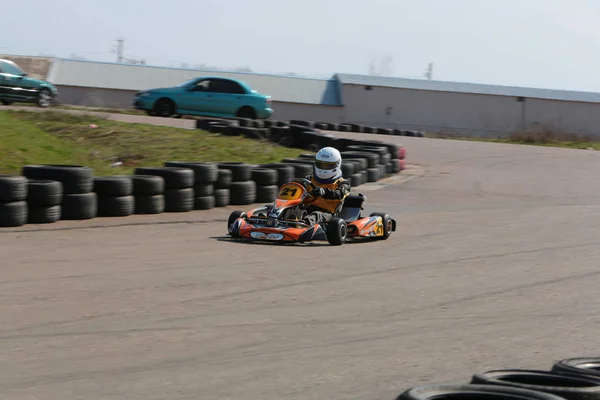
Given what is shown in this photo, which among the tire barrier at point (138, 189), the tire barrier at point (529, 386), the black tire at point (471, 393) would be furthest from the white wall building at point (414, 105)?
the black tire at point (471, 393)

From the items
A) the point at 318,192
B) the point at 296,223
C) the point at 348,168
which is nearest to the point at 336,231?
the point at 296,223

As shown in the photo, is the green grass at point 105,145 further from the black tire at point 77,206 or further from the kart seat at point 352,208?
the kart seat at point 352,208

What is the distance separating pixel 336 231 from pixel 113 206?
269 cm

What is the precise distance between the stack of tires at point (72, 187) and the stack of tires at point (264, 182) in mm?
2699

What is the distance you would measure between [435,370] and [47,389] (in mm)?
1829

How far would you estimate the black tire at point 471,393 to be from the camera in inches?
140

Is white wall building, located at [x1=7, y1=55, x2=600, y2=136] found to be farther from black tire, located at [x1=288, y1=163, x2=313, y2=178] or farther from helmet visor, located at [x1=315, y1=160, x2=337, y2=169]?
helmet visor, located at [x1=315, y1=160, x2=337, y2=169]

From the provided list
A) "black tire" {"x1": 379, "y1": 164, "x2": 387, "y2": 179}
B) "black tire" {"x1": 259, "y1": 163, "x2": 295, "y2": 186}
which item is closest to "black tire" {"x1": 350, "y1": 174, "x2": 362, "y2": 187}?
"black tire" {"x1": 379, "y1": 164, "x2": 387, "y2": 179}

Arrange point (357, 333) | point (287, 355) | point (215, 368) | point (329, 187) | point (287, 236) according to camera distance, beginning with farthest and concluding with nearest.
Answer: point (329, 187), point (287, 236), point (357, 333), point (287, 355), point (215, 368)

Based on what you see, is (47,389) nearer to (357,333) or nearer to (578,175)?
(357,333)

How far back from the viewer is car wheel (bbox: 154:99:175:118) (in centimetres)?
2412

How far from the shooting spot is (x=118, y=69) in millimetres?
44094

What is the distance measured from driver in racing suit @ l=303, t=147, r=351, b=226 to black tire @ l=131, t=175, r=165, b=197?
1.96 meters

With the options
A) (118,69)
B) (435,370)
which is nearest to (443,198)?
(435,370)
